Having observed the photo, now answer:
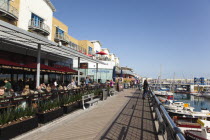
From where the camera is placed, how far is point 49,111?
6102mm

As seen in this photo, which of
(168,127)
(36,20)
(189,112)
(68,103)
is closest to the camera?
(168,127)

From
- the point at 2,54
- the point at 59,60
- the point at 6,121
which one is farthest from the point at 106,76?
the point at 6,121

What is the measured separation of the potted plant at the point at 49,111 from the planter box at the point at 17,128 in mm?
505

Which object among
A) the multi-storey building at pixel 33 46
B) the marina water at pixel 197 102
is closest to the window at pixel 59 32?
the multi-storey building at pixel 33 46

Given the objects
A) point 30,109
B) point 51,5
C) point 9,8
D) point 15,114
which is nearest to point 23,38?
point 30,109

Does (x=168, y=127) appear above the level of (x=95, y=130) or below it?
above

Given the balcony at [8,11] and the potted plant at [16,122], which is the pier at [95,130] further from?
the balcony at [8,11]

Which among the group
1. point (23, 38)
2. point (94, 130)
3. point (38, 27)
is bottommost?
point (94, 130)

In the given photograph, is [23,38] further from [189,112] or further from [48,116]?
[189,112]

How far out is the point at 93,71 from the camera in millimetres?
27375

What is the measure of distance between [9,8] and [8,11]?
766mm

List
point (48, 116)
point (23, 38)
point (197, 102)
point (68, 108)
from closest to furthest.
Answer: point (48, 116), point (68, 108), point (23, 38), point (197, 102)

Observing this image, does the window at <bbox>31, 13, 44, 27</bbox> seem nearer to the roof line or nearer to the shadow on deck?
the roof line

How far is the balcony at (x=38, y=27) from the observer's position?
18.6 m
